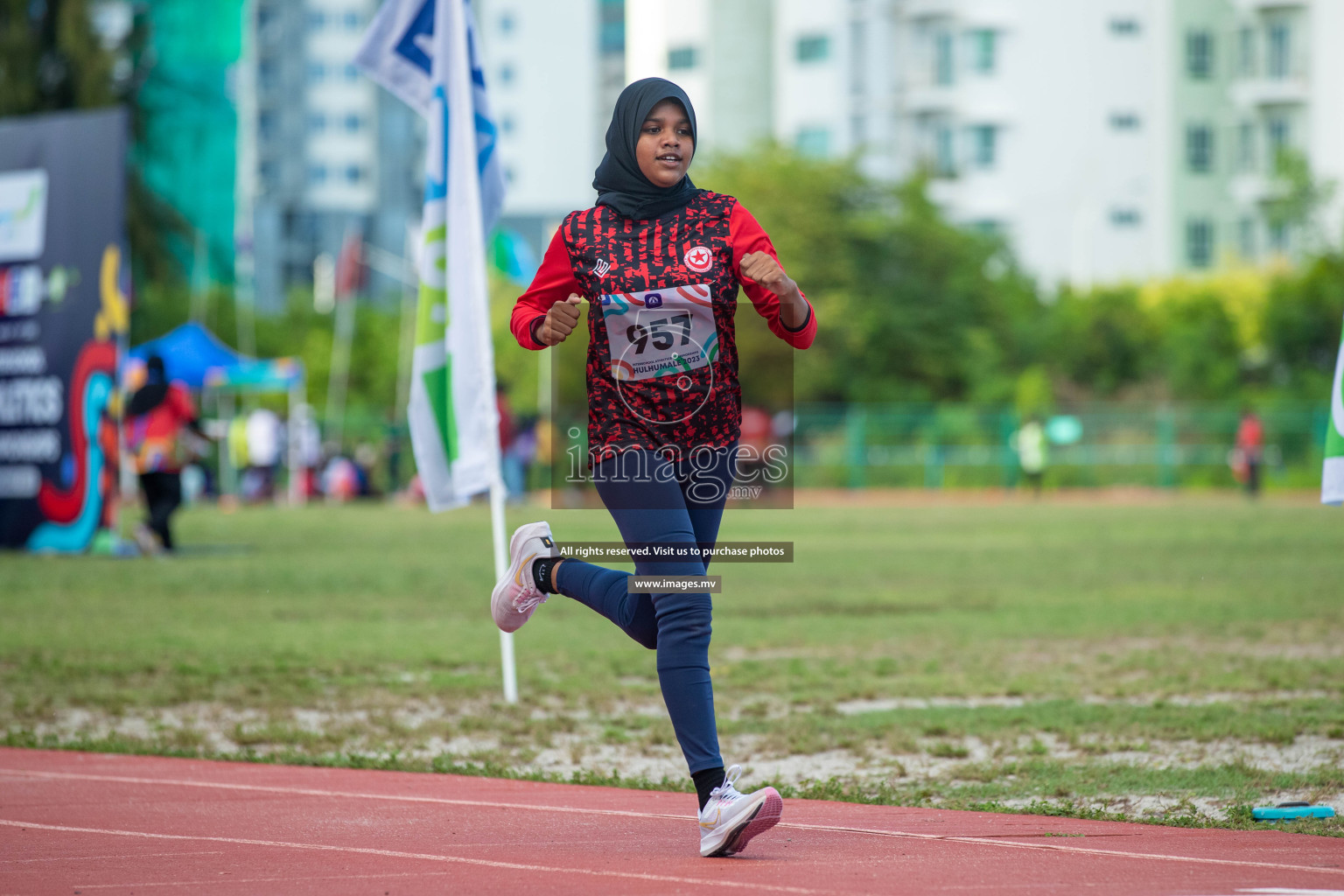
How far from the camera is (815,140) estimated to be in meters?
68.3

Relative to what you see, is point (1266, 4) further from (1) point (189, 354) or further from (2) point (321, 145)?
(2) point (321, 145)

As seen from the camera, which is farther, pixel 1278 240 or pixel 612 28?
pixel 612 28

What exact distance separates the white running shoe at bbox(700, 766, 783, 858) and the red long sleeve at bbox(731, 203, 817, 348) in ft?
4.01

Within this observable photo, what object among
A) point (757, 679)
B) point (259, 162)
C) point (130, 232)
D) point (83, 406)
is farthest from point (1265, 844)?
point (259, 162)

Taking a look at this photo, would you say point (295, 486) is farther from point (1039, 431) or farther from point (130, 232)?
point (1039, 431)

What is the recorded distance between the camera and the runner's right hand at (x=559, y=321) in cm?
484

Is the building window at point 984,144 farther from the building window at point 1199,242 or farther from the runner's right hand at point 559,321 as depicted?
the runner's right hand at point 559,321

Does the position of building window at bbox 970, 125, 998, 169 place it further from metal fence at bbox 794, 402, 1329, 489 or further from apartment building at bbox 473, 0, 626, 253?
apartment building at bbox 473, 0, 626, 253

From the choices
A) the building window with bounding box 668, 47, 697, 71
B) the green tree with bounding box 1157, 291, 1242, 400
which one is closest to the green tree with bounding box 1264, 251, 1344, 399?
the green tree with bounding box 1157, 291, 1242, 400

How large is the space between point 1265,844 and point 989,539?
63.5ft

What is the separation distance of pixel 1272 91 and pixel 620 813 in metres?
63.2

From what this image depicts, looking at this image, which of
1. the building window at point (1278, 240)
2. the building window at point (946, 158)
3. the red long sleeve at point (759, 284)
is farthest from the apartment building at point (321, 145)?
the red long sleeve at point (759, 284)

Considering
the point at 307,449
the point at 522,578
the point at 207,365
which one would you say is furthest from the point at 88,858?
the point at 307,449

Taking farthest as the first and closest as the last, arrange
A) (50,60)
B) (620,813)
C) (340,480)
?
(340,480)
(50,60)
(620,813)
